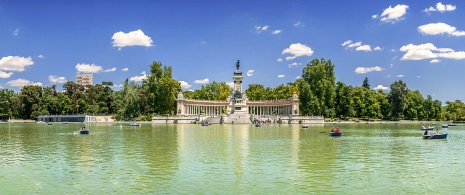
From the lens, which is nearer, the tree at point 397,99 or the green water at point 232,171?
the green water at point 232,171

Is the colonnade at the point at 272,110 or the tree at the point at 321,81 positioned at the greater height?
the tree at the point at 321,81

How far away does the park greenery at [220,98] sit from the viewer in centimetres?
9694

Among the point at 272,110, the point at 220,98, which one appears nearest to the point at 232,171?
the point at 272,110

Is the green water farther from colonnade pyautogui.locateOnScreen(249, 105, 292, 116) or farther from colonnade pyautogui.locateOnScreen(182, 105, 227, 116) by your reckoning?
colonnade pyautogui.locateOnScreen(249, 105, 292, 116)

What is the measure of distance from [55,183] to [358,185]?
11872 mm

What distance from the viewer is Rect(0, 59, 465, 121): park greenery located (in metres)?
96.9

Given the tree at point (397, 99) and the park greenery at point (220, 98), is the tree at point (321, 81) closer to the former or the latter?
the park greenery at point (220, 98)

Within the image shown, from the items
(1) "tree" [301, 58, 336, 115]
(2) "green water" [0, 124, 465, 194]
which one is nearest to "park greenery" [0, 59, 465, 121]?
(1) "tree" [301, 58, 336, 115]

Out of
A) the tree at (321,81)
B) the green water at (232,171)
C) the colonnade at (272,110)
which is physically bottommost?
the green water at (232,171)

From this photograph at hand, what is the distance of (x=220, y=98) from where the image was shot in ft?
405

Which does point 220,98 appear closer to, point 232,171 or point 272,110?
point 272,110

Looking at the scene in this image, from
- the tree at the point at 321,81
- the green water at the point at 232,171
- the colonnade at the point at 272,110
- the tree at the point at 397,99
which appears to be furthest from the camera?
the colonnade at the point at 272,110

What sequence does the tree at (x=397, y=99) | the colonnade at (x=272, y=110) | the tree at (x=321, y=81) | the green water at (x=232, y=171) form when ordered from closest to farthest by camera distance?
1. the green water at (x=232, y=171)
2. the tree at (x=321, y=81)
3. the tree at (x=397, y=99)
4. the colonnade at (x=272, y=110)

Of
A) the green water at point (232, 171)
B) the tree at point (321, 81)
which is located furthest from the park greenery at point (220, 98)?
the green water at point (232, 171)
